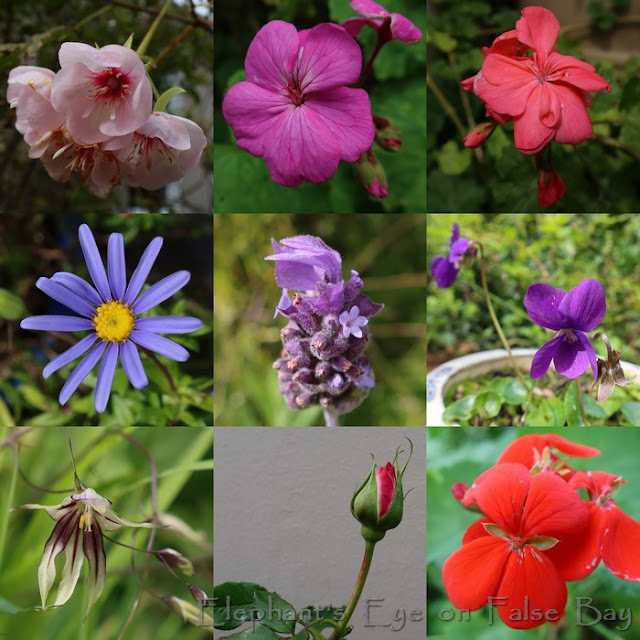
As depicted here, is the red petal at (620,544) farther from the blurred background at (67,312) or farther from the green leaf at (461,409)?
the blurred background at (67,312)

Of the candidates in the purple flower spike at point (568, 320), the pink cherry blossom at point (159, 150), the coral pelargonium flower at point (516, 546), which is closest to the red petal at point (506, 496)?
the coral pelargonium flower at point (516, 546)

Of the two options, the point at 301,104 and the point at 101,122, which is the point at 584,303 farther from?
the point at 101,122

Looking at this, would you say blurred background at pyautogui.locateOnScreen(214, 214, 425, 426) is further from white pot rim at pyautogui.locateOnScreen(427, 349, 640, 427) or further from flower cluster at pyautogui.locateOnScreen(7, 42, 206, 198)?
flower cluster at pyautogui.locateOnScreen(7, 42, 206, 198)

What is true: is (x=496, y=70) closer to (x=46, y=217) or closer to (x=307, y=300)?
(x=307, y=300)

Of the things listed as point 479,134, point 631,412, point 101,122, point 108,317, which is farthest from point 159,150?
point 631,412

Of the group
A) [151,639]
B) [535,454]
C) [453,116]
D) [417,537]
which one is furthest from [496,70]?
[151,639]
